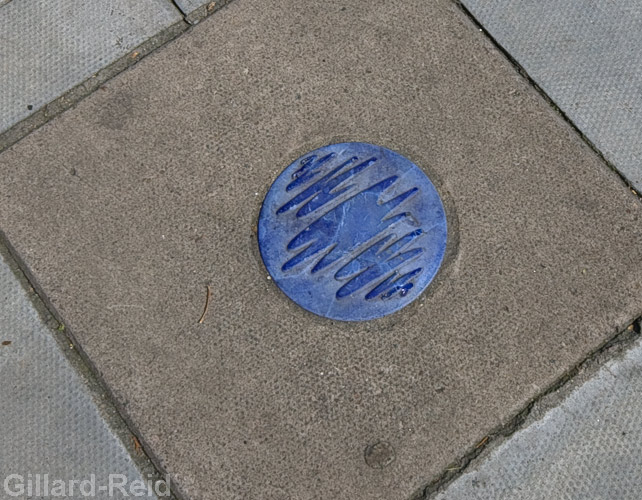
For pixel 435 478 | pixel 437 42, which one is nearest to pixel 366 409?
pixel 435 478

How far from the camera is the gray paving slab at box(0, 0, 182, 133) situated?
2.32 m

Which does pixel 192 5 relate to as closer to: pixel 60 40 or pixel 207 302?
pixel 60 40

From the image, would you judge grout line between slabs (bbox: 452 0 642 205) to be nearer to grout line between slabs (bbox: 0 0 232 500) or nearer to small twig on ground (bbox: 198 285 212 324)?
grout line between slabs (bbox: 0 0 232 500)

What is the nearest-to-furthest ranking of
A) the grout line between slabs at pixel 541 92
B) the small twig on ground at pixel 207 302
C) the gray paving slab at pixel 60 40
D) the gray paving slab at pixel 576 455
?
the gray paving slab at pixel 576 455
the small twig on ground at pixel 207 302
the grout line between slabs at pixel 541 92
the gray paving slab at pixel 60 40

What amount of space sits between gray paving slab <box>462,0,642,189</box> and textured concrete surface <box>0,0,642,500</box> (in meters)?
0.09

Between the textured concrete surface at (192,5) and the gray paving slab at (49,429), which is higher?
the textured concrete surface at (192,5)

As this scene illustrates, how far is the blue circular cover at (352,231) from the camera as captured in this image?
2061mm

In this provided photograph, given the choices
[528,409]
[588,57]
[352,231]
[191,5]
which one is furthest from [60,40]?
[528,409]

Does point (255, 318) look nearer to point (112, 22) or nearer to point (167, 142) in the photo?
point (167, 142)

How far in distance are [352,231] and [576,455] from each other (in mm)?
1014

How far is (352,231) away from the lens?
2104 mm

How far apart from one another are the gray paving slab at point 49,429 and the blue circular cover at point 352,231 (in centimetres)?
75

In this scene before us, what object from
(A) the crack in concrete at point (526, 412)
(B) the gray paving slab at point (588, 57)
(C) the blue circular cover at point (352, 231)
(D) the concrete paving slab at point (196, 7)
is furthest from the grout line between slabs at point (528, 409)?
(D) the concrete paving slab at point (196, 7)

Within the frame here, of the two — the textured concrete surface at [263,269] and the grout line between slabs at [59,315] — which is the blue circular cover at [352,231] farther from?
the grout line between slabs at [59,315]
